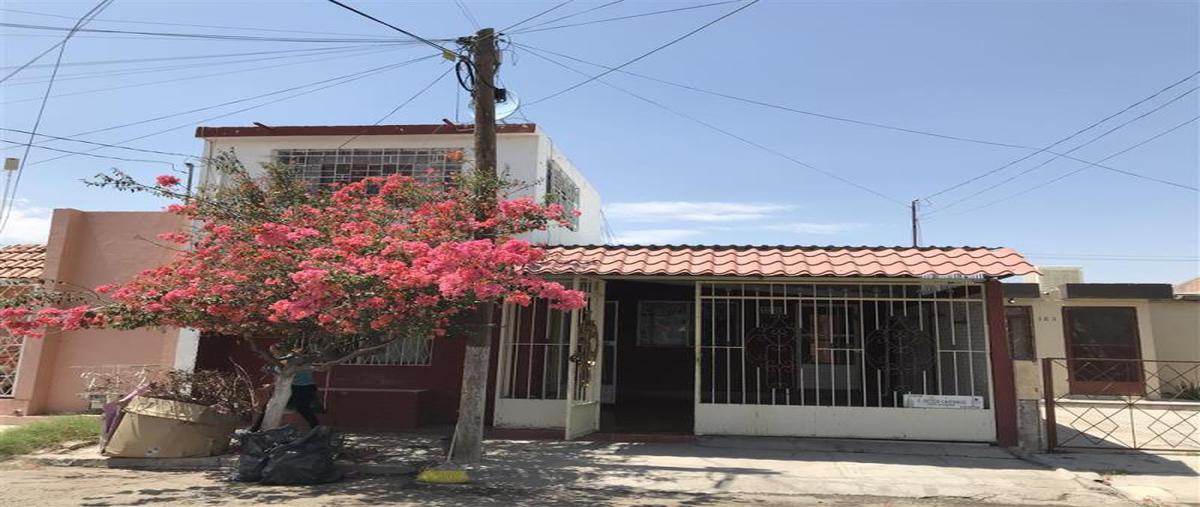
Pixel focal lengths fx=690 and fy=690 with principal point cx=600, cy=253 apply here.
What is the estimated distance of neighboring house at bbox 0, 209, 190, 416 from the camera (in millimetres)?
11578

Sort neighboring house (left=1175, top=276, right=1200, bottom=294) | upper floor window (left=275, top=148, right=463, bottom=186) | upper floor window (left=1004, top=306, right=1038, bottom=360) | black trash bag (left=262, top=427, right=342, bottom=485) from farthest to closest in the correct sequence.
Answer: neighboring house (left=1175, top=276, right=1200, bottom=294)
upper floor window (left=1004, top=306, right=1038, bottom=360)
upper floor window (left=275, top=148, right=463, bottom=186)
black trash bag (left=262, top=427, right=342, bottom=485)

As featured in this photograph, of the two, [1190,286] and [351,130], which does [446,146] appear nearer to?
[351,130]

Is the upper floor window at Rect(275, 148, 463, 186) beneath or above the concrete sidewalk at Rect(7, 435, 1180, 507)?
above

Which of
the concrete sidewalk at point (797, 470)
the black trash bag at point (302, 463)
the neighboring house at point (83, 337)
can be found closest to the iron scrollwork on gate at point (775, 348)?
the concrete sidewalk at point (797, 470)

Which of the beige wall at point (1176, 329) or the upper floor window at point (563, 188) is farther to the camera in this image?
the beige wall at point (1176, 329)

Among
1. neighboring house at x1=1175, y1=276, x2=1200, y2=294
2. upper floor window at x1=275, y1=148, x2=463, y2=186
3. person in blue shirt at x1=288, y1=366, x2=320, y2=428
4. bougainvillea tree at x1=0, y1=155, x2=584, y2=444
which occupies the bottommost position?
person in blue shirt at x1=288, y1=366, x2=320, y2=428

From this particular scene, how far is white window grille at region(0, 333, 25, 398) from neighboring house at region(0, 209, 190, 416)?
0.01 m

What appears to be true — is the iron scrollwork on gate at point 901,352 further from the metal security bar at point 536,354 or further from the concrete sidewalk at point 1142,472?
the metal security bar at point 536,354

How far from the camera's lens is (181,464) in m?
7.81

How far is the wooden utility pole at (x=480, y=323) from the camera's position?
306 inches

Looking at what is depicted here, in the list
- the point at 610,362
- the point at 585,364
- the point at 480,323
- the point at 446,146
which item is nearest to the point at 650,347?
the point at 610,362

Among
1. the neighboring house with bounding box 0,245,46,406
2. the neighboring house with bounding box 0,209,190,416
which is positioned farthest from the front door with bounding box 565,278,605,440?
the neighboring house with bounding box 0,245,46,406

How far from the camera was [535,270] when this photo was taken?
8992mm

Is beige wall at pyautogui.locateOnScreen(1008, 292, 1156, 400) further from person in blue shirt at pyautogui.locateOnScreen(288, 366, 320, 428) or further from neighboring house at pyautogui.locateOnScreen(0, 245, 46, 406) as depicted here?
neighboring house at pyautogui.locateOnScreen(0, 245, 46, 406)
